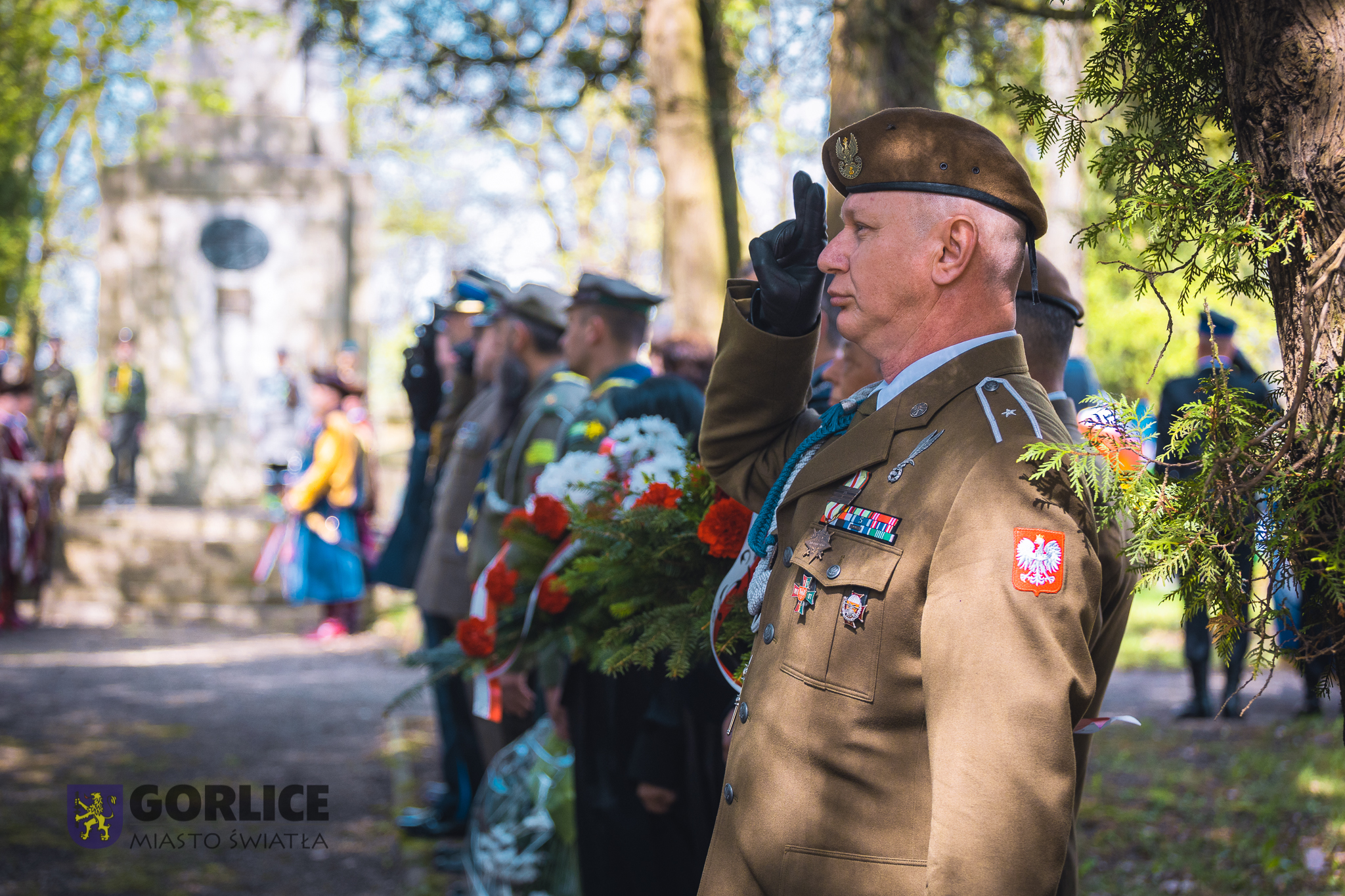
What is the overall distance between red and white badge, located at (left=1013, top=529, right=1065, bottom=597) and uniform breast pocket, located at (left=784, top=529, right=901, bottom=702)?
0.19m

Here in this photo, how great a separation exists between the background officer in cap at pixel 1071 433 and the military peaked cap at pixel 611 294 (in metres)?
1.94

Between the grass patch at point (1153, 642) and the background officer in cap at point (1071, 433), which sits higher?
the background officer in cap at point (1071, 433)

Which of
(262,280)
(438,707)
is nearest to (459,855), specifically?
(438,707)

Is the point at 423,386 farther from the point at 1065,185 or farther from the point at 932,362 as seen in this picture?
the point at 1065,185

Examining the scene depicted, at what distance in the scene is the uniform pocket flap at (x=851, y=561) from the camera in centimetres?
170

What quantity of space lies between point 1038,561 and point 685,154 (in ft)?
21.5

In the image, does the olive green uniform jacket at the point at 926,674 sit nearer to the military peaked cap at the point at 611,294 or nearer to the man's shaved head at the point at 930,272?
the man's shaved head at the point at 930,272

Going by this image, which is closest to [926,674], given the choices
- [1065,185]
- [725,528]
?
[725,528]

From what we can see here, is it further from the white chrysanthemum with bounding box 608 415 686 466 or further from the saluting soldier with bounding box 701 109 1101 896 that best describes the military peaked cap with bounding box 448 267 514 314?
the saluting soldier with bounding box 701 109 1101 896

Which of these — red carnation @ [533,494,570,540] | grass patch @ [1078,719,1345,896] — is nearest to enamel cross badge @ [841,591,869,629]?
red carnation @ [533,494,570,540]

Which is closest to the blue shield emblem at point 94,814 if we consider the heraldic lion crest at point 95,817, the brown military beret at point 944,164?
the heraldic lion crest at point 95,817

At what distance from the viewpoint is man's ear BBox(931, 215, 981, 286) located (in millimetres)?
1805

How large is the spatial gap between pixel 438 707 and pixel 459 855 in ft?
2.84

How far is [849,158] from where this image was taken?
1979mm
